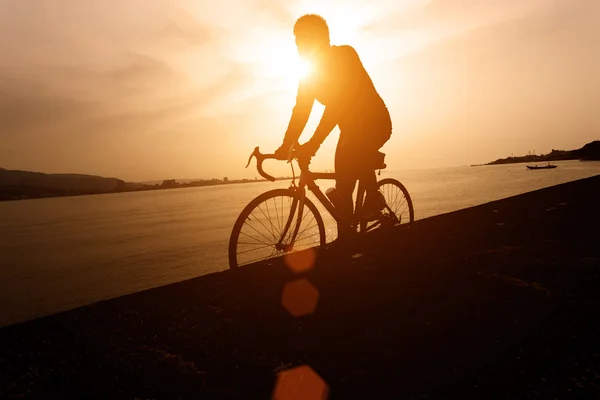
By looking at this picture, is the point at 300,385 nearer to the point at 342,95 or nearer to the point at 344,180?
the point at 344,180

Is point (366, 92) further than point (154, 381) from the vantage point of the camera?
Yes

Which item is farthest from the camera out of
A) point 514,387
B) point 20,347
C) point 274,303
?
point 274,303

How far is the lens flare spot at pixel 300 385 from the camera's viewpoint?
60.2 inches

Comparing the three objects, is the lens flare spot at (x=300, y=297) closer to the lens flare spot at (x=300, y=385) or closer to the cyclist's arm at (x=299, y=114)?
the lens flare spot at (x=300, y=385)

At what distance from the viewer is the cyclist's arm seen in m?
4.38

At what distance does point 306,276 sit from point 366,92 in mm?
2502

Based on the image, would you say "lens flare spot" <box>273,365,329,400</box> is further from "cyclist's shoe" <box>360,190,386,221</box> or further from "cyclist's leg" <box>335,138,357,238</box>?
"cyclist's shoe" <box>360,190,386,221</box>

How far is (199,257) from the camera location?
1741 centimetres

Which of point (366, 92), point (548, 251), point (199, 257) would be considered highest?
point (366, 92)

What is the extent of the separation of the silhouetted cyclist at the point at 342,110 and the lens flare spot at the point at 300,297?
1732mm

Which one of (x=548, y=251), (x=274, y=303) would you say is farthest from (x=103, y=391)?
(x=548, y=251)

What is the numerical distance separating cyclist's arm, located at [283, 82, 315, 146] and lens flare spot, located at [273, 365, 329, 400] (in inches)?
123

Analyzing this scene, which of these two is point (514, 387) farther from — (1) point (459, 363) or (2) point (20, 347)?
(2) point (20, 347)

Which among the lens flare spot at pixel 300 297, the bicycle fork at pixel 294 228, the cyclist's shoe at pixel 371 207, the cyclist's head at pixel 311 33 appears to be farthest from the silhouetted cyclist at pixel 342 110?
the lens flare spot at pixel 300 297
